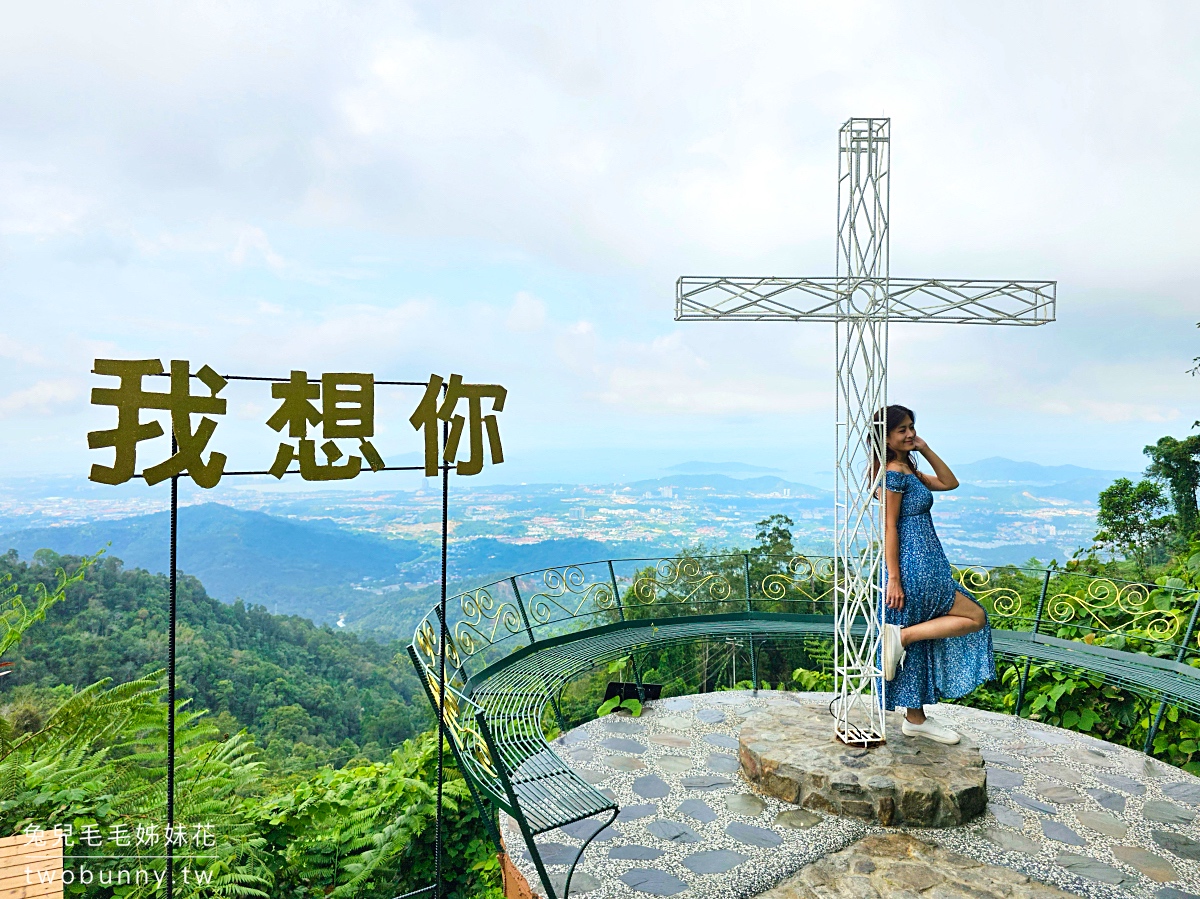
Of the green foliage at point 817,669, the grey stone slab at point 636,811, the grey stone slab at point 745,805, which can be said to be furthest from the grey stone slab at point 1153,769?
the grey stone slab at point 636,811

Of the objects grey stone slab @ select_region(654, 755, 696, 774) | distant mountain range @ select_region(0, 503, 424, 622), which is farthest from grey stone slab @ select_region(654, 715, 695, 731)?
distant mountain range @ select_region(0, 503, 424, 622)

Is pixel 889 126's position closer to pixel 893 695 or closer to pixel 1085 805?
pixel 893 695

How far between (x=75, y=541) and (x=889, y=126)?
872 inches

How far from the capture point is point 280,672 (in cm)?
1105

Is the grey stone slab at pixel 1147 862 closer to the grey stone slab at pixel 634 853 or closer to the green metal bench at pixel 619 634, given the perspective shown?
the green metal bench at pixel 619 634

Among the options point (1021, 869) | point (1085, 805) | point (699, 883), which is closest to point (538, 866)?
point (699, 883)

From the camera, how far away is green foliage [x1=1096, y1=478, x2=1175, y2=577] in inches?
366

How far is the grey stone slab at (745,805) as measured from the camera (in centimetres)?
373

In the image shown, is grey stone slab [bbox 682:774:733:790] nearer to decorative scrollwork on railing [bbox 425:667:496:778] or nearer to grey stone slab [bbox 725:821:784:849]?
grey stone slab [bbox 725:821:784:849]

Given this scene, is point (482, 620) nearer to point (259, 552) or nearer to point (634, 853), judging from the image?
point (634, 853)

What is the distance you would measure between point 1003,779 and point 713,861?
1865 millimetres

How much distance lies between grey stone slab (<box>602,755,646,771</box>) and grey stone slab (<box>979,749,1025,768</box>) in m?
1.98

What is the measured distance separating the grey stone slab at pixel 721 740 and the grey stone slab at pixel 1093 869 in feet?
5.78

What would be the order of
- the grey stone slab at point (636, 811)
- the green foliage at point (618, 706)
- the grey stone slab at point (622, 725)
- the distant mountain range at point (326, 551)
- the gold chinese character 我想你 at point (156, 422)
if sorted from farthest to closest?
the distant mountain range at point (326, 551)
the green foliage at point (618, 706)
the grey stone slab at point (622, 725)
the grey stone slab at point (636, 811)
the gold chinese character 我想你 at point (156, 422)
